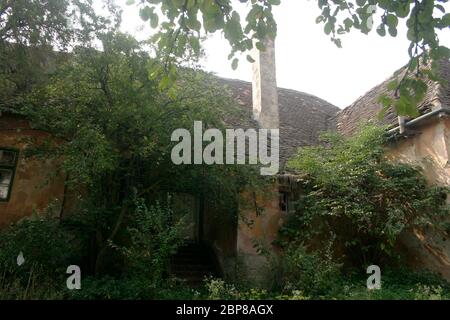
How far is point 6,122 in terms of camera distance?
9648 mm

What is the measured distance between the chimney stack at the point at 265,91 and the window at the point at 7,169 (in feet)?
23.4

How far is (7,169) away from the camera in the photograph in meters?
9.59

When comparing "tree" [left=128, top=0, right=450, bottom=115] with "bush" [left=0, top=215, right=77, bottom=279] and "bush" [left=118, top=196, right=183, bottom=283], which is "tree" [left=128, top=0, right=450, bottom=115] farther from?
"bush" [left=0, top=215, right=77, bottom=279]

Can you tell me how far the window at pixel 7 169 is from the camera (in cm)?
945

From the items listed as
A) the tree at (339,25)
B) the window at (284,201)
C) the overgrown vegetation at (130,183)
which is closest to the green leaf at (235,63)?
the tree at (339,25)

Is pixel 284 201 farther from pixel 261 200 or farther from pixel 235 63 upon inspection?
pixel 235 63

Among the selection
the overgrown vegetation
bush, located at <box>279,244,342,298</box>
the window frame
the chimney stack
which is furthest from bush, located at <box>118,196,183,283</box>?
the chimney stack

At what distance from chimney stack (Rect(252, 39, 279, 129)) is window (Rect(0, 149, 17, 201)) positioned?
23.4ft

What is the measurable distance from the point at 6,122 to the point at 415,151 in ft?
35.1

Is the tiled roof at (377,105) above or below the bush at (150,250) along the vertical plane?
above

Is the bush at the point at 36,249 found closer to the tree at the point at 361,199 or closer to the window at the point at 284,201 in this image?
the tree at the point at 361,199

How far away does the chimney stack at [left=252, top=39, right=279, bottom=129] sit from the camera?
12219 mm
